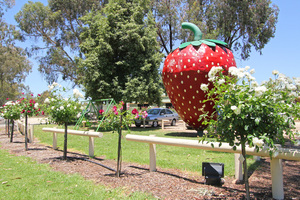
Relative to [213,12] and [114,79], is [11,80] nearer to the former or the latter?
[114,79]

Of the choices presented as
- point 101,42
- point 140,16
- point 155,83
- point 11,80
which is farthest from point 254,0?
point 11,80

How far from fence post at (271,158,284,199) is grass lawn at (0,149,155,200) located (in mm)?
1772

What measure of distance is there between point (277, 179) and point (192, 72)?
5.97 metres

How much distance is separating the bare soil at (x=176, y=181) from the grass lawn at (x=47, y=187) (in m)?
0.24

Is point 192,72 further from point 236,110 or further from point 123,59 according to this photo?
point 123,59

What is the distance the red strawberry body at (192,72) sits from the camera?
9.05 meters

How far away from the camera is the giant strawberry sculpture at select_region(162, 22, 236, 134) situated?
9.06m

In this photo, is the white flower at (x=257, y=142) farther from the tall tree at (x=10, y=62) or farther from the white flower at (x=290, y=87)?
the tall tree at (x=10, y=62)

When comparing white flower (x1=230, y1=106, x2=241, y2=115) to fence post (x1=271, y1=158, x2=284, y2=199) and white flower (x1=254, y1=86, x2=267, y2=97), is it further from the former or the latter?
fence post (x1=271, y1=158, x2=284, y2=199)

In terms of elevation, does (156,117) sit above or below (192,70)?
below

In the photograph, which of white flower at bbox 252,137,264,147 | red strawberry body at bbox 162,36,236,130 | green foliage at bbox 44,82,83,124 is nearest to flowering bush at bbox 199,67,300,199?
white flower at bbox 252,137,264,147

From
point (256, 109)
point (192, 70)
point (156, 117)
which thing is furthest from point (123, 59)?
point (256, 109)

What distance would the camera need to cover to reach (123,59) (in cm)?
1730

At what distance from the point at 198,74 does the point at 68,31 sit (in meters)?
22.3
